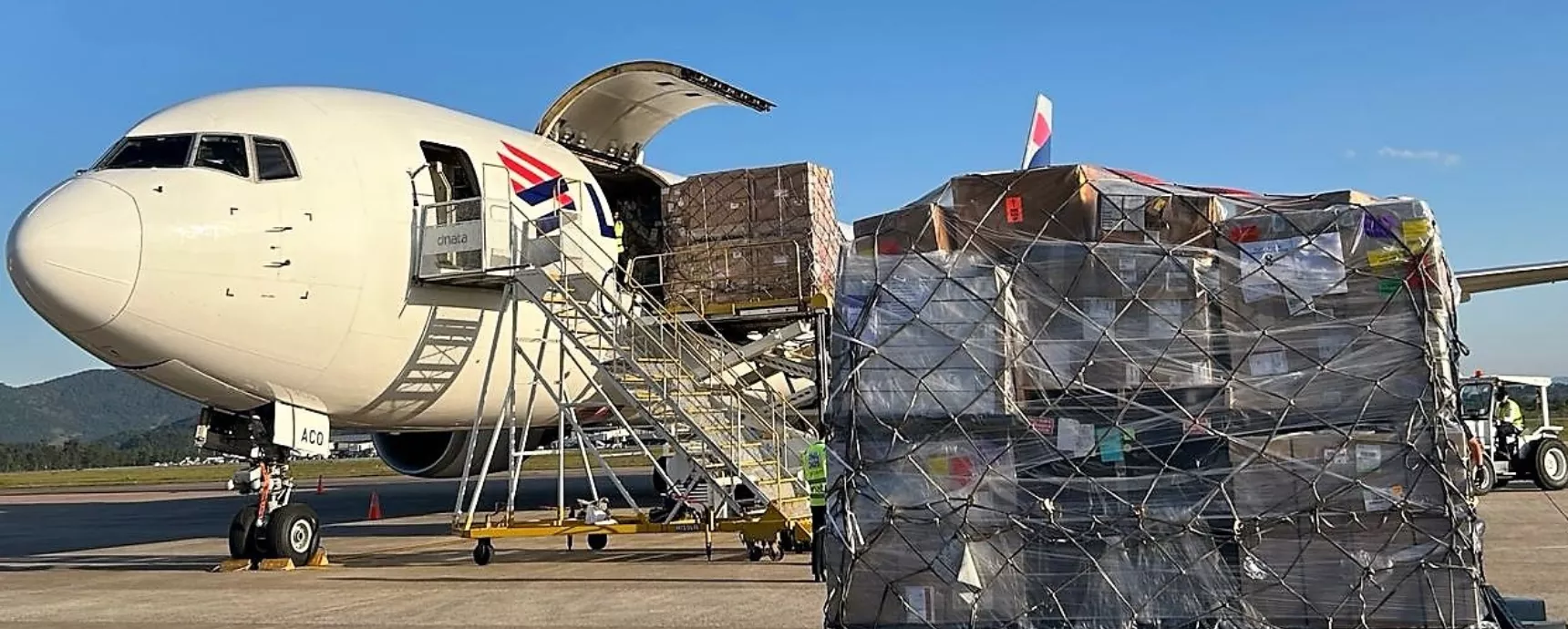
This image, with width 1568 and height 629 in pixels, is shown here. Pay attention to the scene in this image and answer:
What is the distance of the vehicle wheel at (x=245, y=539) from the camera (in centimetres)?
1228

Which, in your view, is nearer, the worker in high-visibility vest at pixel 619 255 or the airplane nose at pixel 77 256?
the airplane nose at pixel 77 256

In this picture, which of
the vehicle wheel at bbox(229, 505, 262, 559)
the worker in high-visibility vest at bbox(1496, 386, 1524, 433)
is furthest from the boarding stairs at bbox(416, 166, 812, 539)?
the worker in high-visibility vest at bbox(1496, 386, 1524, 433)

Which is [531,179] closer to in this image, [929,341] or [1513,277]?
[929,341]

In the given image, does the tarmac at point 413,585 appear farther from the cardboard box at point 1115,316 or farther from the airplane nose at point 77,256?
the cardboard box at point 1115,316

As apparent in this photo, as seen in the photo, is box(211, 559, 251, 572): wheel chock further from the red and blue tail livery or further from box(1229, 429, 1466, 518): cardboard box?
box(1229, 429, 1466, 518): cardboard box

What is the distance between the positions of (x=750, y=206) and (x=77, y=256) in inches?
255

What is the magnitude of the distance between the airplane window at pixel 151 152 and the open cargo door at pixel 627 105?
4554 mm

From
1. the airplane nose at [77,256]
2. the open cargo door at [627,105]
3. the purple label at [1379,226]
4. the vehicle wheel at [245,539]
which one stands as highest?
the open cargo door at [627,105]

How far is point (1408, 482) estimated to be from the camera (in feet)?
15.2

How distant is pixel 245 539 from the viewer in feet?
40.5

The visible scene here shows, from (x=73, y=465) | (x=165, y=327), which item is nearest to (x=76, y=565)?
(x=165, y=327)

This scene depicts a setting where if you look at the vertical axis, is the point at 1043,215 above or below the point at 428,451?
above

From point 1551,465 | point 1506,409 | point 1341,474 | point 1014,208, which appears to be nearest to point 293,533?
point 1014,208

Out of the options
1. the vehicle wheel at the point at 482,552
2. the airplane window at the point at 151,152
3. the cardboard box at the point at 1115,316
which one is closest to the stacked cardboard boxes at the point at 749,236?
the vehicle wheel at the point at 482,552
